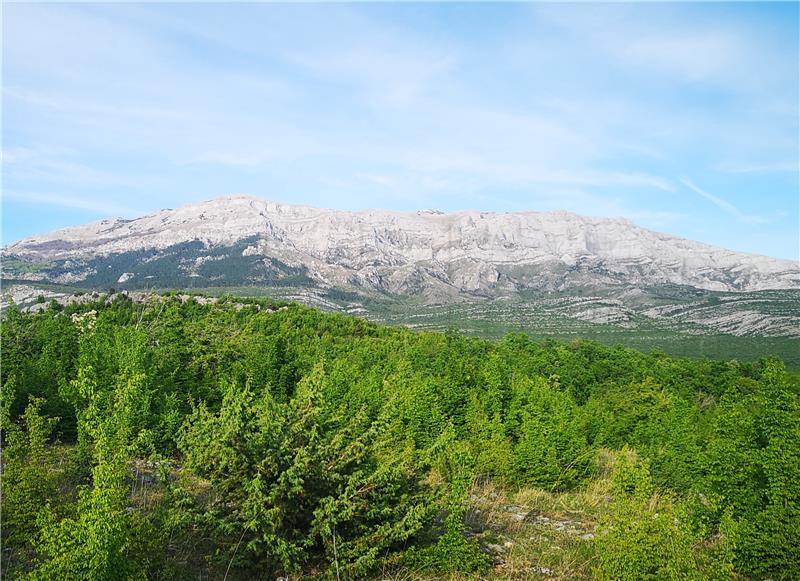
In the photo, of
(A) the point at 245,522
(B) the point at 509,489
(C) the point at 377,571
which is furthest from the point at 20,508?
(B) the point at 509,489

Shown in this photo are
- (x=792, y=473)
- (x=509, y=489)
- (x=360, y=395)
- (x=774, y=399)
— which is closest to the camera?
(x=792, y=473)

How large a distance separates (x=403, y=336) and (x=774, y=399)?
47.3 meters

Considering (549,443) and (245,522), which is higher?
(245,522)

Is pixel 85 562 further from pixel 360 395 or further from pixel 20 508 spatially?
pixel 360 395

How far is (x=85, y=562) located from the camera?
6.59m

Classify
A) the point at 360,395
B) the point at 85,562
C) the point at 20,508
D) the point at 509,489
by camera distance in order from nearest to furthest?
the point at 85,562 < the point at 20,508 < the point at 509,489 < the point at 360,395

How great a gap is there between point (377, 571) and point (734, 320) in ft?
619

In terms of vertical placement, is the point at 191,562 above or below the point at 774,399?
below

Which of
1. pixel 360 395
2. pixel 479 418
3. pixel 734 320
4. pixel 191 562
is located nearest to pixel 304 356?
pixel 360 395

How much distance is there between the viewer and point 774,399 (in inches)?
446

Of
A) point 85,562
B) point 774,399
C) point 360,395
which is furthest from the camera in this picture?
point 360,395

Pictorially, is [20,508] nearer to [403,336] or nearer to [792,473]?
[792,473]

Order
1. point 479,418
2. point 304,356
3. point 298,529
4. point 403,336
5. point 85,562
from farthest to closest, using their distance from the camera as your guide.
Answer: point 403,336 < point 304,356 < point 479,418 < point 298,529 < point 85,562

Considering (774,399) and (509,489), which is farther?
(509,489)
